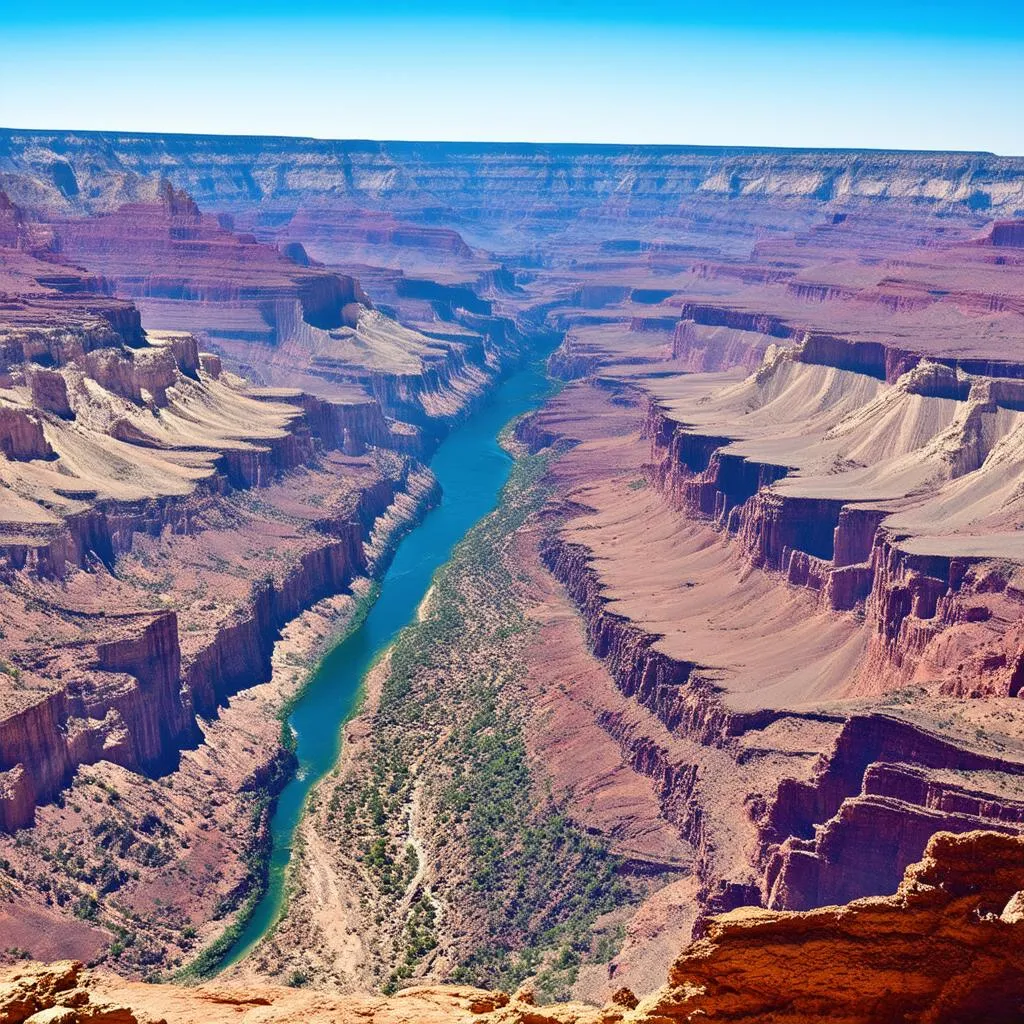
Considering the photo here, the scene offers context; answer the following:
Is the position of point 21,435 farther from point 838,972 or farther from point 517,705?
point 838,972

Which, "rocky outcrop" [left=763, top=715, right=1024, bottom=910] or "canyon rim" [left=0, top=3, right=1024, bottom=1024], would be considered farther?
"rocky outcrop" [left=763, top=715, right=1024, bottom=910]

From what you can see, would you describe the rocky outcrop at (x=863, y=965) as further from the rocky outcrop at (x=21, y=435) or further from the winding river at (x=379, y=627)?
the rocky outcrop at (x=21, y=435)

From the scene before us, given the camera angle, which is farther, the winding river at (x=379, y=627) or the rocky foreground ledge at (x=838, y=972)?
the winding river at (x=379, y=627)

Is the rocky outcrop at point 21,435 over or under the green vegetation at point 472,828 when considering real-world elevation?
over

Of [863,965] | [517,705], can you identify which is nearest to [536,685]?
[517,705]

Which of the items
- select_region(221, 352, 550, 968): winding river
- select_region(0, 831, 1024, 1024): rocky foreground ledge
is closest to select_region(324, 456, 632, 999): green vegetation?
select_region(221, 352, 550, 968): winding river

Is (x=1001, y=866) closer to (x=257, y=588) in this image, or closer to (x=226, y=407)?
(x=257, y=588)

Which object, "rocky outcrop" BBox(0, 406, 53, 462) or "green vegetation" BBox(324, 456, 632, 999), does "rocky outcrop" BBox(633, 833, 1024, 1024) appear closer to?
"green vegetation" BBox(324, 456, 632, 999)

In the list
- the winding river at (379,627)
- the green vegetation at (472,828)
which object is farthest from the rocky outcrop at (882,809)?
the winding river at (379,627)
